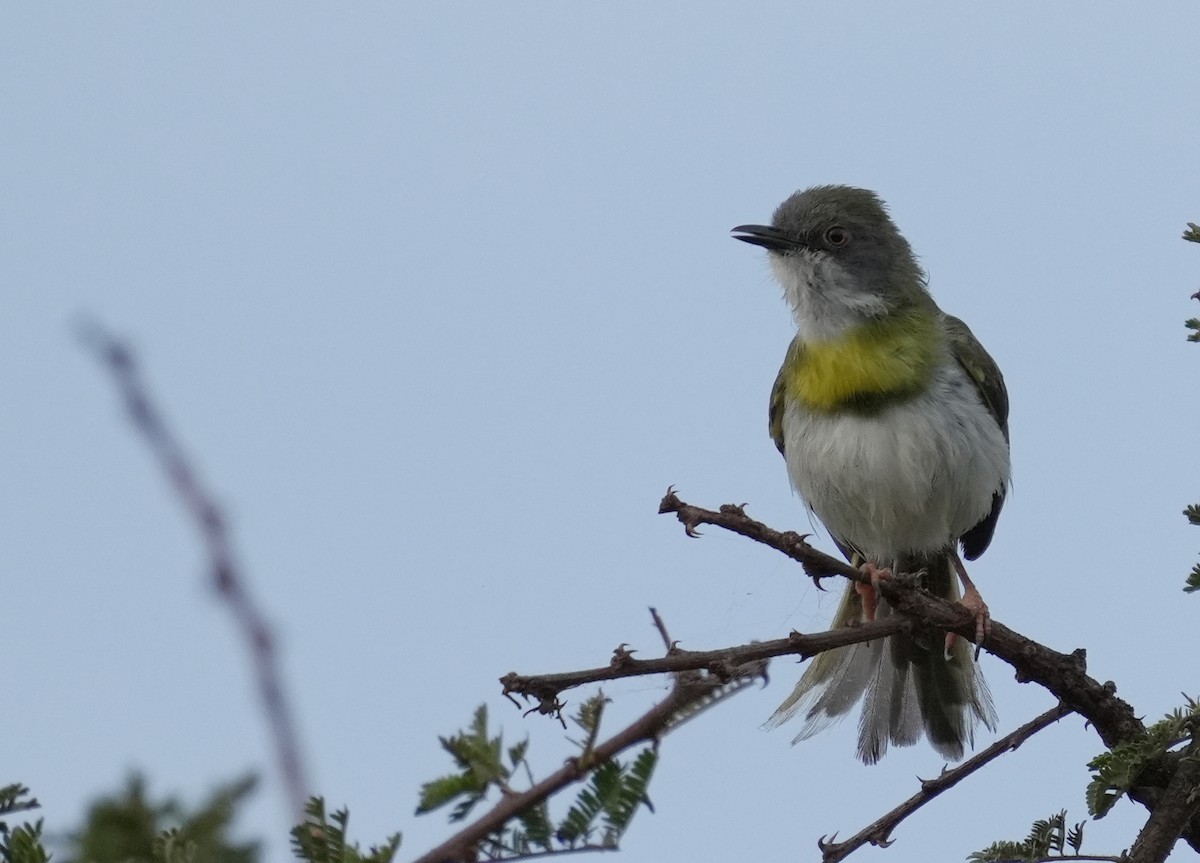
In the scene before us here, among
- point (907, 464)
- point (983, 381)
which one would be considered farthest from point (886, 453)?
point (983, 381)

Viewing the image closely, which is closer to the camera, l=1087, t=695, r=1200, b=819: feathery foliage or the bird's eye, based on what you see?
l=1087, t=695, r=1200, b=819: feathery foliage

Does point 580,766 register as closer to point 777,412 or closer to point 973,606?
point 973,606

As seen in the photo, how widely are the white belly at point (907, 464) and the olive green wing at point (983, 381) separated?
0.11 meters

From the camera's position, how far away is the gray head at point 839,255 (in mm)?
7262

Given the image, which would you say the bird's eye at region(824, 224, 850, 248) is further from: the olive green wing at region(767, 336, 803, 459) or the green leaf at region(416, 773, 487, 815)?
the green leaf at region(416, 773, 487, 815)

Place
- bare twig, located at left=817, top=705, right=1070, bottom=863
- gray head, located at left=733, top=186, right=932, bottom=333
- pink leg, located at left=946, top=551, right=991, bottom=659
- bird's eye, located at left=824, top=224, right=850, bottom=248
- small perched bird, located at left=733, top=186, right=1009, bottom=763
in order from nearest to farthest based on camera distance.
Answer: bare twig, located at left=817, top=705, right=1070, bottom=863 → pink leg, located at left=946, top=551, right=991, bottom=659 → small perched bird, located at left=733, top=186, right=1009, bottom=763 → gray head, located at left=733, top=186, right=932, bottom=333 → bird's eye, located at left=824, top=224, right=850, bottom=248

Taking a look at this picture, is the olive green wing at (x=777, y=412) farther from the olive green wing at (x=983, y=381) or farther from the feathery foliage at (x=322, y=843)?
the feathery foliage at (x=322, y=843)

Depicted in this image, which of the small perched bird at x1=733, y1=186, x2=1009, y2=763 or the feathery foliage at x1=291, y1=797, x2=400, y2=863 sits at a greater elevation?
the small perched bird at x1=733, y1=186, x2=1009, y2=763

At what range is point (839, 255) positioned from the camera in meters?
7.54

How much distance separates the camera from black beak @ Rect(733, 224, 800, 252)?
7562 mm

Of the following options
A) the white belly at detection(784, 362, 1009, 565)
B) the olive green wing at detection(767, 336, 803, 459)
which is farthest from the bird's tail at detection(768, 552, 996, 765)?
the olive green wing at detection(767, 336, 803, 459)

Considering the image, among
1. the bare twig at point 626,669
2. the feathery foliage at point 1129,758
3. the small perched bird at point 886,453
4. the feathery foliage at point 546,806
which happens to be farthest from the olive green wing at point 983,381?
the feathery foliage at point 546,806

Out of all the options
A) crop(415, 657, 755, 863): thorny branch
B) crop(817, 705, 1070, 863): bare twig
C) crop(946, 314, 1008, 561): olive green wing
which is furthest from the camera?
crop(946, 314, 1008, 561): olive green wing

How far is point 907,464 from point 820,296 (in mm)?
1105
